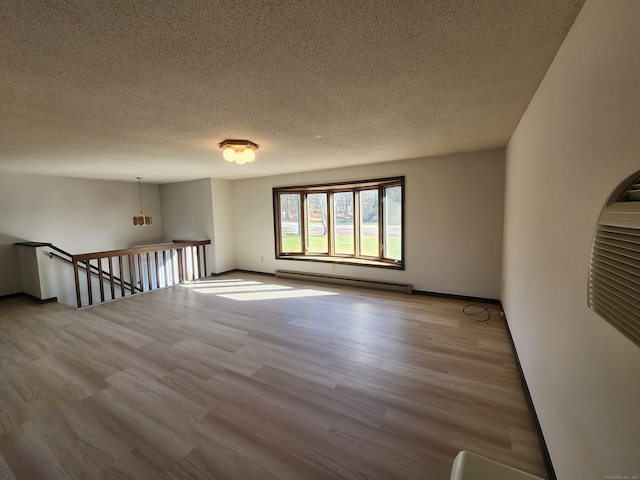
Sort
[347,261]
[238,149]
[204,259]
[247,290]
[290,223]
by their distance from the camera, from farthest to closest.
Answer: [204,259], [290,223], [347,261], [247,290], [238,149]

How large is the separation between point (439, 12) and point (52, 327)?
4.90 meters

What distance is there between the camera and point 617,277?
2.32 ft

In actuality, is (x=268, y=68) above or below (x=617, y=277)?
above

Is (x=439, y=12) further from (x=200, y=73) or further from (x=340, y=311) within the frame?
(x=340, y=311)

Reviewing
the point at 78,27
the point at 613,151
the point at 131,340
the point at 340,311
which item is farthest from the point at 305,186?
the point at 613,151

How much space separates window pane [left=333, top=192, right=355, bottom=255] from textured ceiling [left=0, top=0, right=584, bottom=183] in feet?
6.82

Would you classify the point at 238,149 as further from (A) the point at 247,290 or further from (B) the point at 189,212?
(B) the point at 189,212

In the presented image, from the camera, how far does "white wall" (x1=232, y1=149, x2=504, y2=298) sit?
12.1 ft

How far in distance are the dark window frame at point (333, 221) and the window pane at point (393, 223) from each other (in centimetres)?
5

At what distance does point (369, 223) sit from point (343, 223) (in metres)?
0.55

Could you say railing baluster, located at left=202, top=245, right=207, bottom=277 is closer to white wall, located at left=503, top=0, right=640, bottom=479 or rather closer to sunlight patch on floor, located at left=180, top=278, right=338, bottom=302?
sunlight patch on floor, located at left=180, top=278, right=338, bottom=302

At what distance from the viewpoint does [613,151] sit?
0.90m

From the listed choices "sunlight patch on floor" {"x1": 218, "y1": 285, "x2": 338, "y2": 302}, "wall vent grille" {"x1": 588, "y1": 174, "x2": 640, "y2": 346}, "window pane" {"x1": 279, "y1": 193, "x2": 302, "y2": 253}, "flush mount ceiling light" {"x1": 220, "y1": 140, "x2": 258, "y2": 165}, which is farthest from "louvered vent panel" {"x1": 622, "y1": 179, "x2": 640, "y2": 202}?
"window pane" {"x1": 279, "y1": 193, "x2": 302, "y2": 253}

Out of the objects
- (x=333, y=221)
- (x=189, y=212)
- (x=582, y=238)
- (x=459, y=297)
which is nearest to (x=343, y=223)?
(x=333, y=221)
